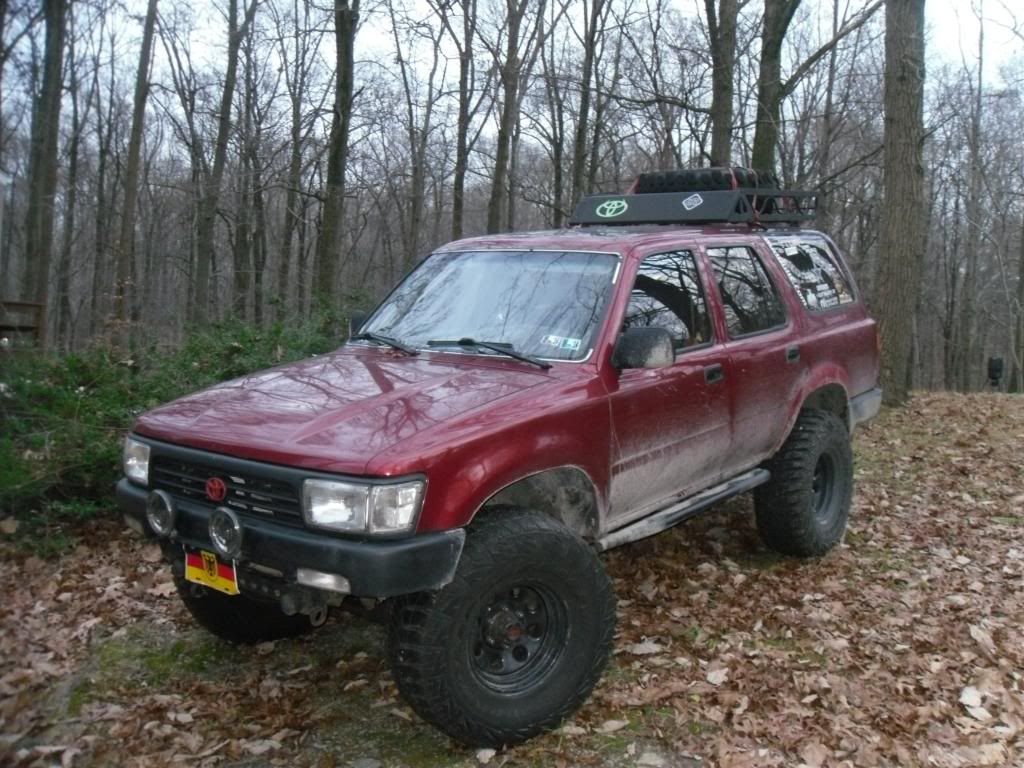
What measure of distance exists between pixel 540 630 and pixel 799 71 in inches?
440

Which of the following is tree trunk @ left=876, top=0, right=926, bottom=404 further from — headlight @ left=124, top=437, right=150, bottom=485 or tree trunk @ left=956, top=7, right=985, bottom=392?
tree trunk @ left=956, top=7, right=985, bottom=392

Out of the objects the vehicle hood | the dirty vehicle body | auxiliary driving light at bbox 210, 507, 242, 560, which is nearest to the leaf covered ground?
the dirty vehicle body

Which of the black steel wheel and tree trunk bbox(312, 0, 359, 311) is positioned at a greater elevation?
tree trunk bbox(312, 0, 359, 311)

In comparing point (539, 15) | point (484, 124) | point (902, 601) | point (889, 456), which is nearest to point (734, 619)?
point (902, 601)

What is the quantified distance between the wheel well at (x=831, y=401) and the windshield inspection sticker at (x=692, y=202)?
145 cm

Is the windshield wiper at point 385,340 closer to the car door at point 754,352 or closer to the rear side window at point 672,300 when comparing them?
the rear side window at point 672,300

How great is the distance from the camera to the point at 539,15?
19.9 m

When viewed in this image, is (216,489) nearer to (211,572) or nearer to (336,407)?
(211,572)

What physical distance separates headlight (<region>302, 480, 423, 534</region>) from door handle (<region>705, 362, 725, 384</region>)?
2.07 metres

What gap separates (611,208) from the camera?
5910mm

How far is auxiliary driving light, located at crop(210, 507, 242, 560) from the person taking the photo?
10.3ft

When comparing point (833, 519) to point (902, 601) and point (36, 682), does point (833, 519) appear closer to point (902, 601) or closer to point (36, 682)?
point (902, 601)

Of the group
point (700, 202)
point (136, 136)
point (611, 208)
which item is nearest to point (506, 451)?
point (700, 202)

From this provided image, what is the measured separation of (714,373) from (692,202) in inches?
60.2
